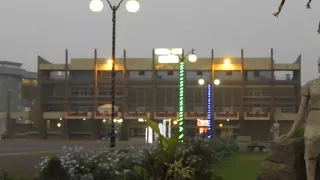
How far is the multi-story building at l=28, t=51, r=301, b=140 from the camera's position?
96812 mm


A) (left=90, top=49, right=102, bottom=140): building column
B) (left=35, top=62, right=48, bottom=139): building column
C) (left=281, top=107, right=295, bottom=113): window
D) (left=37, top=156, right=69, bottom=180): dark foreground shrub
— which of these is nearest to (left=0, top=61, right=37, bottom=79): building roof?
(left=35, top=62, right=48, bottom=139): building column

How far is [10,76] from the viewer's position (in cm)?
16750

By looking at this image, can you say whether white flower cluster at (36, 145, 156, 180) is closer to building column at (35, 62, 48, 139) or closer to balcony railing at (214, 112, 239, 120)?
balcony railing at (214, 112, 239, 120)

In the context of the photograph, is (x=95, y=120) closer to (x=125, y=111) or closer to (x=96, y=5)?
(x=125, y=111)

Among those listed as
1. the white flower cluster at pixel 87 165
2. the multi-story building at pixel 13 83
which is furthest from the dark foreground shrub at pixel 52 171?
the multi-story building at pixel 13 83

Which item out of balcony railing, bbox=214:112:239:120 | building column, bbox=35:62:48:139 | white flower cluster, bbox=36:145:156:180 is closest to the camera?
white flower cluster, bbox=36:145:156:180

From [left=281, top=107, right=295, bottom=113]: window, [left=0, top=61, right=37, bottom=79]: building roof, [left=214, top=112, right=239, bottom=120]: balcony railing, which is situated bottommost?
[left=214, top=112, right=239, bottom=120]: balcony railing

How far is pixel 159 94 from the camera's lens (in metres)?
101

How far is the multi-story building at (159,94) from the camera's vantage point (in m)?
96.8

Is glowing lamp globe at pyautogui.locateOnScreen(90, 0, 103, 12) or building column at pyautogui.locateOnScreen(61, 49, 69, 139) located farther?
building column at pyautogui.locateOnScreen(61, 49, 69, 139)

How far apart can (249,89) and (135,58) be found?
21.8 metres

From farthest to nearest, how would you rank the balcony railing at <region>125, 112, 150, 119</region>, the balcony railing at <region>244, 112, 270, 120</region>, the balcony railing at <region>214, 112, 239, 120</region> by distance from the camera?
the balcony railing at <region>125, 112, 150, 119</region> < the balcony railing at <region>214, 112, 239, 120</region> < the balcony railing at <region>244, 112, 270, 120</region>

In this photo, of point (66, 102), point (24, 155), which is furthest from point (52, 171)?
point (66, 102)

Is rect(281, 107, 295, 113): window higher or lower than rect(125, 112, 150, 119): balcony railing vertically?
higher
